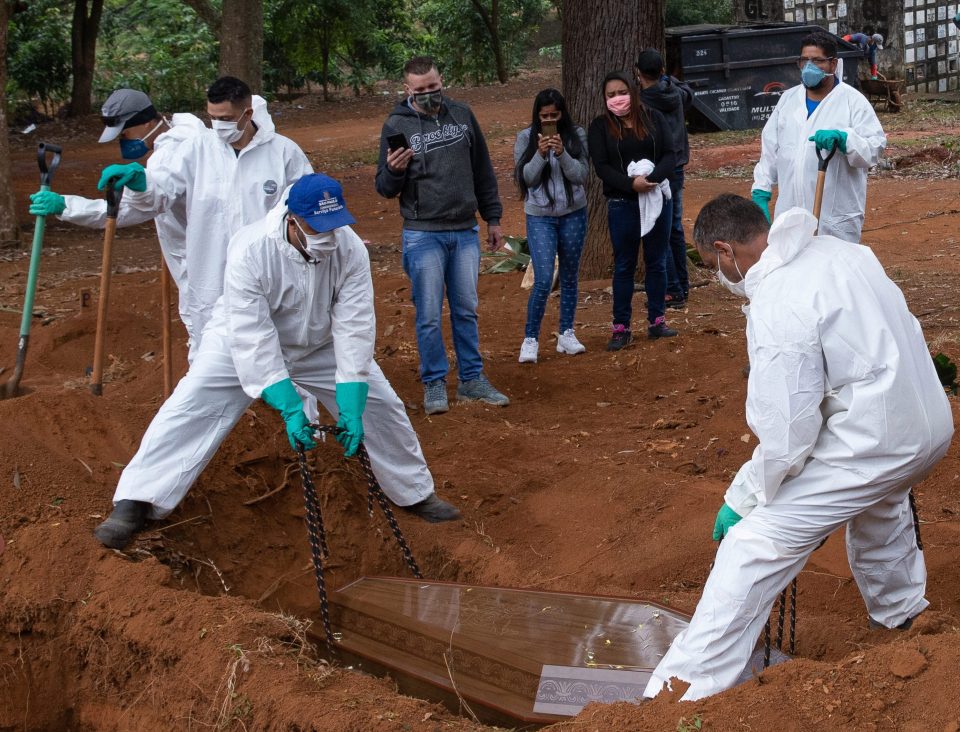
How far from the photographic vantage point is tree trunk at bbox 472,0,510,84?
997 inches

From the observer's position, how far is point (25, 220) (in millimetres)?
13688

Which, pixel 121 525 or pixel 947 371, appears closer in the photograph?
pixel 121 525

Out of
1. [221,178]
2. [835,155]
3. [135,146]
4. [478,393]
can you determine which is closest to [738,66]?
[835,155]

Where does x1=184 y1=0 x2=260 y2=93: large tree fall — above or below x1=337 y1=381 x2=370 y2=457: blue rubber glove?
above

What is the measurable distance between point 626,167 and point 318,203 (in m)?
3.58

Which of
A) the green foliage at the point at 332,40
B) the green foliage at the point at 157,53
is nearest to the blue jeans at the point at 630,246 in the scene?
the green foliage at the point at 157,53

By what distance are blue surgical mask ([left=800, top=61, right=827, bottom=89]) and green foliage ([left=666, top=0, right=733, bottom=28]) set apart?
20113 millimetres

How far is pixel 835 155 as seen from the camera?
660 cm

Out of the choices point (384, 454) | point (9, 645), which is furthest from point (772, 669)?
point (9, 645)

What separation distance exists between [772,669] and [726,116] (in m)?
17.8

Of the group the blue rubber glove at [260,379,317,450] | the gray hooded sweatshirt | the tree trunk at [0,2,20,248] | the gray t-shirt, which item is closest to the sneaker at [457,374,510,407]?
the gray hooded sweatshirt

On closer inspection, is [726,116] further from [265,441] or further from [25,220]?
[265,441]

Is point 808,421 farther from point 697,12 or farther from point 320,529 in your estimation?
point 697,12

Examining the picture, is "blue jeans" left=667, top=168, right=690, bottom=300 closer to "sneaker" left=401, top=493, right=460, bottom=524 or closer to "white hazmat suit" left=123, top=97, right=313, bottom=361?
"white hazmat suit" left=123, top=97, right=313, bottom=361
